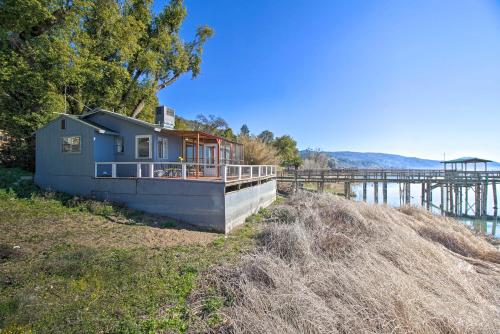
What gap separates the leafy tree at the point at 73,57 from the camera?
566 inches

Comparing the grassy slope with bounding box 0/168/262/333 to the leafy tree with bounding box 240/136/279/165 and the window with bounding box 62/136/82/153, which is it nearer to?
the window with bounding box 62/136/82/153

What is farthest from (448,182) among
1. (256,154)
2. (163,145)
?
(163,145)

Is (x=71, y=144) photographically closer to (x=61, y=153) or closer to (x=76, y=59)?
(x=61, y=153)

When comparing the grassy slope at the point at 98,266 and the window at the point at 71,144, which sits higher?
the window at the point at 71,144

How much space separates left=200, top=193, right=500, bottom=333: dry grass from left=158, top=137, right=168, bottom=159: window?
26.8 feet

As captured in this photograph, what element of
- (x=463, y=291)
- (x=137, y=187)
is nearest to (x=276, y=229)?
(x=463, y=291)

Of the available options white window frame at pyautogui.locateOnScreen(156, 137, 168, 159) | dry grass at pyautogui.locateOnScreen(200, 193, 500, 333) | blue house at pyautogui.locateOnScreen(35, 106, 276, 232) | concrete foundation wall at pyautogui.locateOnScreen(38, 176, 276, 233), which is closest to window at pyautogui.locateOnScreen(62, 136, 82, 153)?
blue house at pyautogui.locateOnScreen(35, 106, 276, 232)

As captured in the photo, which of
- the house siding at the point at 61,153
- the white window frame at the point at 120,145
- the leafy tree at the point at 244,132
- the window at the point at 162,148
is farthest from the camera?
the leafy tree at the point at 244,132

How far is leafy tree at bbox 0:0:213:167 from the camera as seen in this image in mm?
14375

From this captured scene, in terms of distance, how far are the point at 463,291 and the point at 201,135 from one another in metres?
11.7

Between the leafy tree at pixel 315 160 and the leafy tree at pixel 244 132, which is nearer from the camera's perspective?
the leafy tree at pixel 244 132

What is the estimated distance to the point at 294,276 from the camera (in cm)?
514

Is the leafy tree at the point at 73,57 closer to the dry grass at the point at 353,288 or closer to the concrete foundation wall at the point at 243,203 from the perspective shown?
the concrete foundation wall at the point at 243,203

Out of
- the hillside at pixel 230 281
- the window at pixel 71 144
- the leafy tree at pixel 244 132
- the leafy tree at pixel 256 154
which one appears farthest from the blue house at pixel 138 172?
the leafy tree at pixel 244 132
